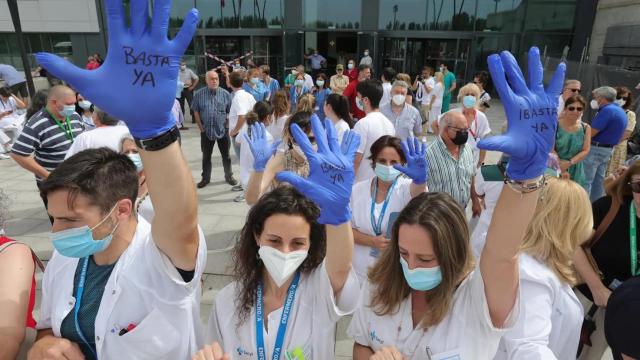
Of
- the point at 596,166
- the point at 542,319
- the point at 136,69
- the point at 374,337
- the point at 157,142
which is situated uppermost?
the point at 136,69

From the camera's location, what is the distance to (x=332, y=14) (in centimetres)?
1698

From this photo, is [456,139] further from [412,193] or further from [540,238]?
[540,238]

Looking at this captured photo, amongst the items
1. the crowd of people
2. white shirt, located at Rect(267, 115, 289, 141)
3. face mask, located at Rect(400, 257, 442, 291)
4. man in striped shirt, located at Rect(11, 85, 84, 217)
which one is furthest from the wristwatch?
white shirt, located at Rect(267, 115, 289, 141)

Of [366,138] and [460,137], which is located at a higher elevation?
[460,137]

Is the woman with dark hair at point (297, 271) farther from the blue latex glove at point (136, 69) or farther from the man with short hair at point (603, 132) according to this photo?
the man with short hair at point (603, 132)

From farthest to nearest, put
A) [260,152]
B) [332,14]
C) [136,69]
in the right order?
1. [332,14]
2. [260,152]
3. [136,69]

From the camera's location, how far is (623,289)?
1097 mm

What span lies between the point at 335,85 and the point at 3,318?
857 cm

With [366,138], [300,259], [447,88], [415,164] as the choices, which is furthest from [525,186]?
[447,88]

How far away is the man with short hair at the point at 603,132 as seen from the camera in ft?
16.2

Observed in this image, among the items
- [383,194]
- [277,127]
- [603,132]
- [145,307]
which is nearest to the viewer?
[145,307]

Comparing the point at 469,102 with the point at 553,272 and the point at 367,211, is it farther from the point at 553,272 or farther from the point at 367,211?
the point at 553,272

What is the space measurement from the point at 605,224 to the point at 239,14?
1747 cm

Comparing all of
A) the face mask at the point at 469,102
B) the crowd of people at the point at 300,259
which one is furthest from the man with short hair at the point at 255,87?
the crowd of people at the point at 300,259
